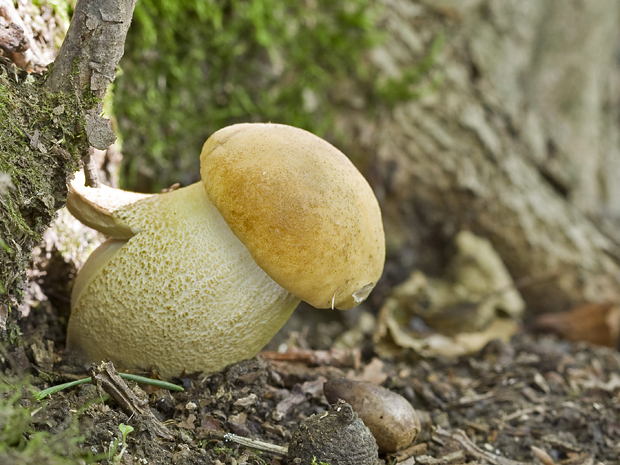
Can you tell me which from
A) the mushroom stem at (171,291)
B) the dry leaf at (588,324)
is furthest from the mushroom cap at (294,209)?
the dry leaf at (588,324)

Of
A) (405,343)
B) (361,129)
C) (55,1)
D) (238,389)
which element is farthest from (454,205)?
(55,1)

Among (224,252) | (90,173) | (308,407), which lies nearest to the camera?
(224,252)

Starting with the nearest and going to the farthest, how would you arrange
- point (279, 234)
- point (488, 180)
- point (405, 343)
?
point (279, 234) → point (405, 343) → point (488, 180)

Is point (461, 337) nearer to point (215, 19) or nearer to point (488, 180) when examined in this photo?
point (488, 180)

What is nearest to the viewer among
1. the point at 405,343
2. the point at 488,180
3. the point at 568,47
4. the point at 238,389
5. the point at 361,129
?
the point at 238,389

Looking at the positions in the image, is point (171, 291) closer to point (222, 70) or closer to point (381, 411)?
point (381, 411)

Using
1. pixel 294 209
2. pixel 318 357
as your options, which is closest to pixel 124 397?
pixel 294 209
